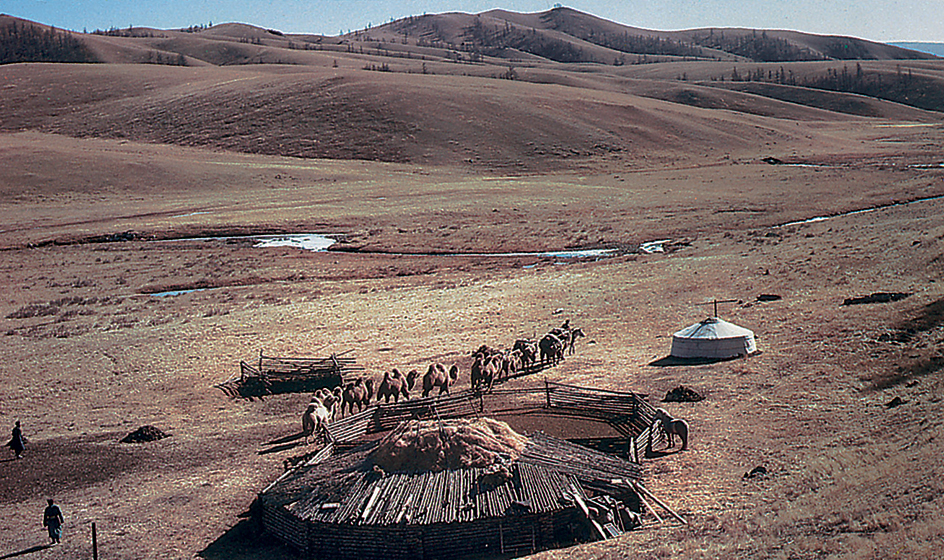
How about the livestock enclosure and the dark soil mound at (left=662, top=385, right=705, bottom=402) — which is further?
the dark soil mound at (left=662, top=385, right=705, bottom=402)

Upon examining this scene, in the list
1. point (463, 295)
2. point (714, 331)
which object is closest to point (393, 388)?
point (714, 331)

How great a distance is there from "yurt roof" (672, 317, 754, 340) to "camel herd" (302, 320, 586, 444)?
3.96 meters

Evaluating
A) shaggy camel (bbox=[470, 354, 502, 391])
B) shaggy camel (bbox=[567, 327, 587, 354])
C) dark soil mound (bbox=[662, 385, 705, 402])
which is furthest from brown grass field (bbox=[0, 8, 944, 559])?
shaggy camel (bbox=[470, 354, 502, 391])

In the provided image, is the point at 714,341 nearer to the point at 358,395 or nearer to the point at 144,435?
the point at 358,395

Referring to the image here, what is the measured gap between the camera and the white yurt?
91.9ft

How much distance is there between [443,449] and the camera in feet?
57.7

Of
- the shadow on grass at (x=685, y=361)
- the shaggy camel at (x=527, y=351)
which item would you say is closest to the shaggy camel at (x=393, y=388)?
the shaggy camel at (x=527, y=351)

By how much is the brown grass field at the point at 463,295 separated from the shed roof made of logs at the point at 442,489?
1108 millimetres

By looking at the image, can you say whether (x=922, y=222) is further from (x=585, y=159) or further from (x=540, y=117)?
(x=540, y=117)

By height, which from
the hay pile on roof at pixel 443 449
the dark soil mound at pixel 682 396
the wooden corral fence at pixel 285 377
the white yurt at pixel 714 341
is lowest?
the wooden corral fence at pixel 285 377

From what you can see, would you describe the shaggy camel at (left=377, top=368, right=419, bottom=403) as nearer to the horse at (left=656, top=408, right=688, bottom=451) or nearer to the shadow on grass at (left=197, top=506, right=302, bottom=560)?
the horse at (left=656, top=408, right=688, bottom=451)

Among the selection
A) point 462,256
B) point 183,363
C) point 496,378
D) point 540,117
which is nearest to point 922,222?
point 462,256

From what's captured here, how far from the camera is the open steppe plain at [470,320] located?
56.8 ft

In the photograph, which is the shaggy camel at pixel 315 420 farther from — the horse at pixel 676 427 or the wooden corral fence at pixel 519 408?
the horse at pixel 676 427
